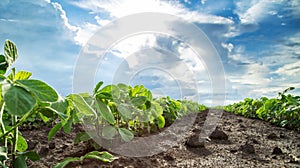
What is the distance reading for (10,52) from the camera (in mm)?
1188

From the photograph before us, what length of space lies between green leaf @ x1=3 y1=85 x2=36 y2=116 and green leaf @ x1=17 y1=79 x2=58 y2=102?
1.7 inches

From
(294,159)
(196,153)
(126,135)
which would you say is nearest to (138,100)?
(126,135)

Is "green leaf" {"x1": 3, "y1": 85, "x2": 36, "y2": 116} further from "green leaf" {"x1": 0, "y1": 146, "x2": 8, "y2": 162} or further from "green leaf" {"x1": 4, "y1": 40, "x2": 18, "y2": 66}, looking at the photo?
"green leaf" {"x1": 0, "y1": 146, "x2": 8, "y2": 162}

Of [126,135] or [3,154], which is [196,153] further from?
[3,154]

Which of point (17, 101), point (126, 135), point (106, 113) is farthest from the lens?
point (126, 135)

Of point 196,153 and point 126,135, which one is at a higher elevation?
point 126,135

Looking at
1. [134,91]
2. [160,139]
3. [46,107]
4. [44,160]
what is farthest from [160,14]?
[46,107]

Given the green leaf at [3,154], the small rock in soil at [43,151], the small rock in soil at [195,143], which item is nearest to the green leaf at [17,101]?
the green leaf at [3,154]

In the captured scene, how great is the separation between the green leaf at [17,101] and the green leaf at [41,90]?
4 centimetres

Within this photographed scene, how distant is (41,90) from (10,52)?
30 cm

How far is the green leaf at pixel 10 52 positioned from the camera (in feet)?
3.84

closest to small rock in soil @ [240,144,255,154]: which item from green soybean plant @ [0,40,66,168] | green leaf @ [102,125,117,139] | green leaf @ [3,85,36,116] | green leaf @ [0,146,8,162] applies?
green leaf @ [102,125,117,139]

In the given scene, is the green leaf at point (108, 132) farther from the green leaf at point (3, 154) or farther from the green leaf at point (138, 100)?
the green leaf at point (3, 154)

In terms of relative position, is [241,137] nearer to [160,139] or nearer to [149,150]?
[160,139]
